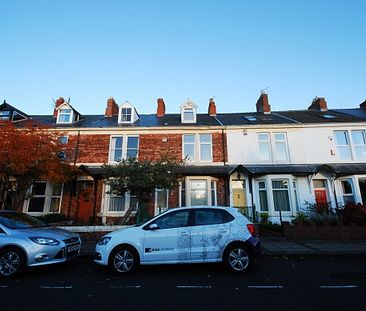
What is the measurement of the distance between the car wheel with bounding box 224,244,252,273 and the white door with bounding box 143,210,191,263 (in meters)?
1.01

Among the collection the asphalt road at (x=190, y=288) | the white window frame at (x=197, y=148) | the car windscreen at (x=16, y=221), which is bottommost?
the asphalt road at (x=190, y=288)

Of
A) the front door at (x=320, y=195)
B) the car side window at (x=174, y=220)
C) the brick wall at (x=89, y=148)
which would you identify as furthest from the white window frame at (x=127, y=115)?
the front door at (x=320, y=195)

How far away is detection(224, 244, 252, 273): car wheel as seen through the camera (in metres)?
6.16

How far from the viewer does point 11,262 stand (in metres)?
6.11

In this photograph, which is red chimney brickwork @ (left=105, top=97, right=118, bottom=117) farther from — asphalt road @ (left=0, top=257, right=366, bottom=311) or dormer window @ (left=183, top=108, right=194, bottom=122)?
asphalt road @ (left=0, top=257, right=366, bottom=311)

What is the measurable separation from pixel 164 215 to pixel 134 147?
35.8 feet

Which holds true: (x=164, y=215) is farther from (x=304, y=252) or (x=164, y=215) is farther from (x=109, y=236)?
(x=304, y=252)

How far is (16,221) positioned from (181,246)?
16.3 ft

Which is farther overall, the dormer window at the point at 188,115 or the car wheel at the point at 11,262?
the dormer window at the point at 188,115

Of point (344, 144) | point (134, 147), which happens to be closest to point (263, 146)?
point (344, 144)

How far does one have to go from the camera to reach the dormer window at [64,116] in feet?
62.4

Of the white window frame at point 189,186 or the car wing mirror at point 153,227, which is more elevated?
the white window frame at point 189,186

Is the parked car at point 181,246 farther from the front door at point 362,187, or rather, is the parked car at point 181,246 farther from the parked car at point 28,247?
the front door at point 362,187

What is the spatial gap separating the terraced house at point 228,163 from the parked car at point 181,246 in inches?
335
